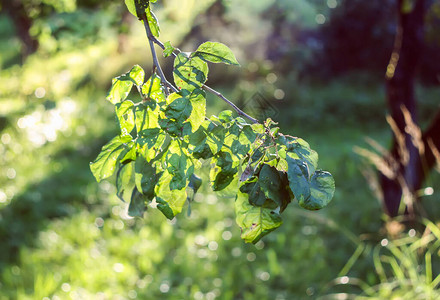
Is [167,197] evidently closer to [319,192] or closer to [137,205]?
[137,205]

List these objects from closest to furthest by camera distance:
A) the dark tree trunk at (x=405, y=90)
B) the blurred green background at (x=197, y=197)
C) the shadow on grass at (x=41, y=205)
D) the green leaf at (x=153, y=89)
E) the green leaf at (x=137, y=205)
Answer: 1. the green leaf at (x=153, y=89)
2. the green leaf at (x=137, y=205)
3. the blurred green background at (x=197, y=197)
4. the dark tree trunk at (x=405, y=90)
5. the shadow on grass at (x=41, y=205)

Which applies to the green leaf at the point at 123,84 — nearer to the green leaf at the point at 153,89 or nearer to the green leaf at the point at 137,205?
the green leaf at the point at 153,89

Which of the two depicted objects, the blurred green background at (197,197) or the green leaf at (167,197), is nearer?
the green leaf at (167,197)

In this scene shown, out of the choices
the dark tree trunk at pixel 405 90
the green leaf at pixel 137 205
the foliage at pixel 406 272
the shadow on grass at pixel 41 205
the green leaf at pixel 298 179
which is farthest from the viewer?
the shadow on grass at pixel 41 205

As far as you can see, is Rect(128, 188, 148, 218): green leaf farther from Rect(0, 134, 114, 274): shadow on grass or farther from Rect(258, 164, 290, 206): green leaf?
Rect(0, 134, 114, 274): shadow on grass

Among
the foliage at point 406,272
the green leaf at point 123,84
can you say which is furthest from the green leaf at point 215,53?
the foliage at point 406,272

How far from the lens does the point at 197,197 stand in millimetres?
4645

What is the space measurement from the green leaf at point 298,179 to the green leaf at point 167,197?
221 mm

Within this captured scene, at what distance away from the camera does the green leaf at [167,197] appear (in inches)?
36.0

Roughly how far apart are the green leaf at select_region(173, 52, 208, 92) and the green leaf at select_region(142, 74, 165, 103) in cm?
4

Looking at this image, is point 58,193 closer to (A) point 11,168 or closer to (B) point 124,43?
(A) point 11,168

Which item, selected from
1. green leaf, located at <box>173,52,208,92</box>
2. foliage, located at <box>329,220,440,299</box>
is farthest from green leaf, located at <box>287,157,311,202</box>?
foliage, located at <box>329,220,440,299</box>

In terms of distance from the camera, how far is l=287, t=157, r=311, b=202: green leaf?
81cm

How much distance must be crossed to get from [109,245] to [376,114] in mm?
5109
